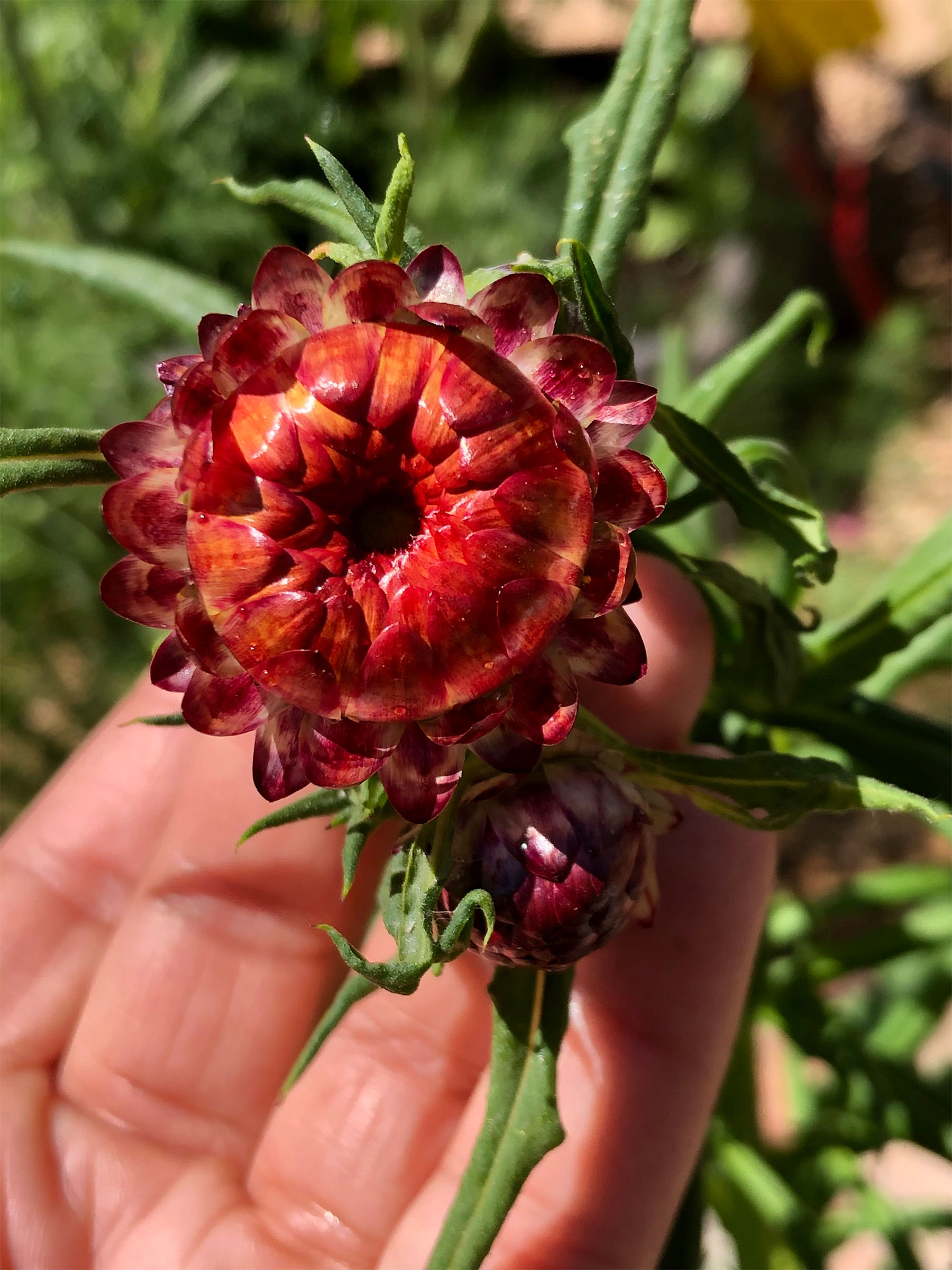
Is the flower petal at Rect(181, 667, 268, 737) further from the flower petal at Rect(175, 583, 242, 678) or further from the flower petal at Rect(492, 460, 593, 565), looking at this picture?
the flower petal at Rect(492, 460, 593, 565)

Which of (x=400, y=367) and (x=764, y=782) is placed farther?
(x=764, y=782)

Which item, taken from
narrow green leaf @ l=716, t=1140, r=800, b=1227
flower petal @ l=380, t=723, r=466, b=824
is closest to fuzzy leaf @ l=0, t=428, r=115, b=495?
flower petal @ l=380, t=723, r=466, b=824

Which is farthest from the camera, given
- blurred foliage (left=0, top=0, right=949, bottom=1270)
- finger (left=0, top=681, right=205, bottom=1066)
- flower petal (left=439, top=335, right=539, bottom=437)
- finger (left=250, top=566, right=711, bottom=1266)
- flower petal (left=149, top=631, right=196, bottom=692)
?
blurred foliage (left=0, top=0, right=949, bottom=1270)

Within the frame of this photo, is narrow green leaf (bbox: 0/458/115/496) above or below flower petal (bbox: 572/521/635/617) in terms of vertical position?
below

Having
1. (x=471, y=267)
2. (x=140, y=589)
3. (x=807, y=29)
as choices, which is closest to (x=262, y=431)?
(x=140, y=589)

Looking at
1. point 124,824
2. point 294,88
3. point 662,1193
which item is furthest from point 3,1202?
point 294,88

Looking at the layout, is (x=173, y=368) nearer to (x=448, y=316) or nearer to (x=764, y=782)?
(x=448, y=316)
